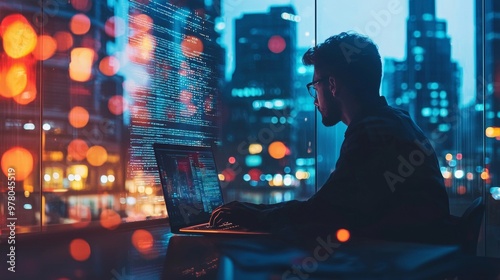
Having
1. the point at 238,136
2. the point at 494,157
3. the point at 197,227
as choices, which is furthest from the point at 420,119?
the point at 197,227

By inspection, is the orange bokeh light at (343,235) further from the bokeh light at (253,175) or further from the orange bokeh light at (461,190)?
the orange bokeh light at (461,190)

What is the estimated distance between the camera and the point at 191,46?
289 cm

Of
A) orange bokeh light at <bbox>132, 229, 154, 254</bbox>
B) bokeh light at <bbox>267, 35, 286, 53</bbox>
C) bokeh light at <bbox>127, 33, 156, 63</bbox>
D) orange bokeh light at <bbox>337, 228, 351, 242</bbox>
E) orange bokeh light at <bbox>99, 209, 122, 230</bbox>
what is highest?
bokeh light at <bbox>267, 35, 286, 53</bbox>

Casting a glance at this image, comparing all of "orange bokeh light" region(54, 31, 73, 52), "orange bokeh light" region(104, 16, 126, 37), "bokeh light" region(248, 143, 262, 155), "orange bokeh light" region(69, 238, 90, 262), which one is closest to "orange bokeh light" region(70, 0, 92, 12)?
"orange bokeh light" region(54, 31, 73, 52)

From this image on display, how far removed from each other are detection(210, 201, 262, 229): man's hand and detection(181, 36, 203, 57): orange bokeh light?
4.71 feet

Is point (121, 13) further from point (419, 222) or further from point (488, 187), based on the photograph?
point (488, 187)

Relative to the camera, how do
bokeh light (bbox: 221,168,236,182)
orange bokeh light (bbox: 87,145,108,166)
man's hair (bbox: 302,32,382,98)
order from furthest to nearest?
bokeh light (bbox: 221,168,236,182) → orange bokeh light (bbox: 87,145,108,166) → man's hair (bbox: 302,32,382,98)

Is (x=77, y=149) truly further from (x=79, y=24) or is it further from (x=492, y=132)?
(x=492, y=132)

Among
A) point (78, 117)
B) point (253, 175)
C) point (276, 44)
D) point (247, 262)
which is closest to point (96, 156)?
point (78, 117)

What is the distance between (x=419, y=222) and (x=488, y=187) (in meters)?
2.54

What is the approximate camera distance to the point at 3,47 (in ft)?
8.04

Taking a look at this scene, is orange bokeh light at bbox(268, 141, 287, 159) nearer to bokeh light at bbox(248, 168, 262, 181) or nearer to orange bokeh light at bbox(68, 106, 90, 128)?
bokeh light at bbox(248, 168, 262, 181)

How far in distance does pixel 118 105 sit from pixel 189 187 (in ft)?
2.80

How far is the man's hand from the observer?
1.58m
